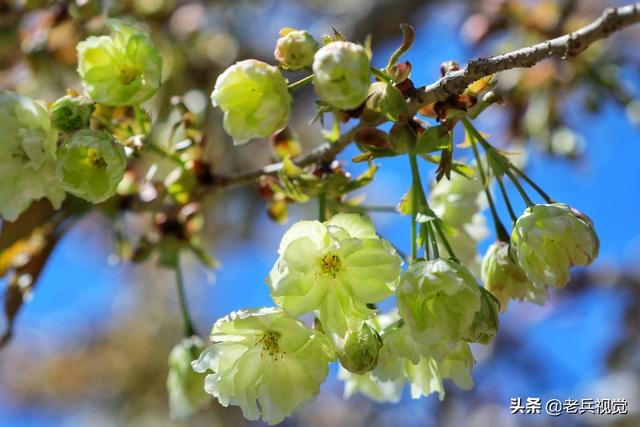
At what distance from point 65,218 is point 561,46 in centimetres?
92

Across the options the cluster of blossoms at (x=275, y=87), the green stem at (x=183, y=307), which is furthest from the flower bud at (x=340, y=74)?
the green stem at (x=183, y=307)

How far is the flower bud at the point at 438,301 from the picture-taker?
2.84ft

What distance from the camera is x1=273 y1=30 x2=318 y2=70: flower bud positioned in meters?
0.88

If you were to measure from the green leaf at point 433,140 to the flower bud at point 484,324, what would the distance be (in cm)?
18

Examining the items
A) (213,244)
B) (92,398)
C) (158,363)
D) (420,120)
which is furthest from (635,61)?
(92,398)

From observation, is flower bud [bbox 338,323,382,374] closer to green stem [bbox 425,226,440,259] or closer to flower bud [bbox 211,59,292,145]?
green stem [bbox 425,226,440,259]

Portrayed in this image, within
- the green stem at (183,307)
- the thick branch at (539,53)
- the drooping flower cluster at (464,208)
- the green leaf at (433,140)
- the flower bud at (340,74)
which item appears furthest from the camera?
the green stem at (183,307)

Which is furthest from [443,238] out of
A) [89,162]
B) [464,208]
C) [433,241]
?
[89,162]

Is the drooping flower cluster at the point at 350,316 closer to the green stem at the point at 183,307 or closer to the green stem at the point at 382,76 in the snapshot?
the green stem at the point at 382,76

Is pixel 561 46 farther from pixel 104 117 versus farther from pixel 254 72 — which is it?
pixel 104 117

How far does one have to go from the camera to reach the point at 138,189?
4.53ft

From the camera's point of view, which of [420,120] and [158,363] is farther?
[158,363]

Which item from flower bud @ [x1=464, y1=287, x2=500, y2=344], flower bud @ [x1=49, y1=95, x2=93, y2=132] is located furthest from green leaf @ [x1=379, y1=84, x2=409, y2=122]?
flower bud @ [x1=49, y1=95, x2=93, y2=132]

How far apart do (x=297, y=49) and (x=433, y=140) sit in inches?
7.8
